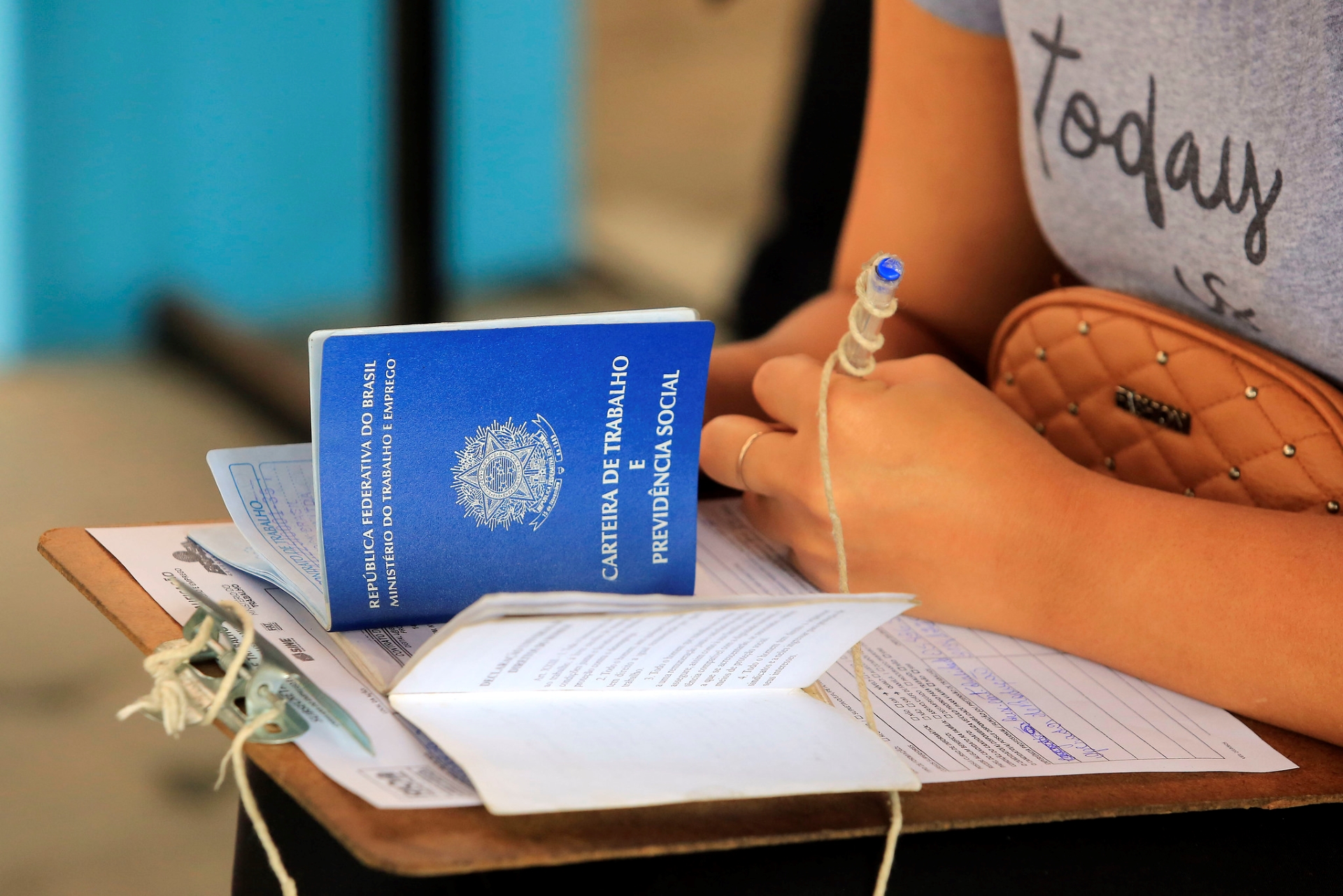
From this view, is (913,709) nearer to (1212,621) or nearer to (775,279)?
(1212,621)

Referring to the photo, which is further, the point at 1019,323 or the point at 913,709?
the point at 1019,323

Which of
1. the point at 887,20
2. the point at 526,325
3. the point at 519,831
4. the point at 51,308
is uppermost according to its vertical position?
the point at 887,20

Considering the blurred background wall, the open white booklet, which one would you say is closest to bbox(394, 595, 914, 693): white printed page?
the open white booklet

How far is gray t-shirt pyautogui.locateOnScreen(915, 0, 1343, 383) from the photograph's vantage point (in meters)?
0.58

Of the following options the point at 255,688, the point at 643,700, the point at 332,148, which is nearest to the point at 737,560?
the point at 643,700

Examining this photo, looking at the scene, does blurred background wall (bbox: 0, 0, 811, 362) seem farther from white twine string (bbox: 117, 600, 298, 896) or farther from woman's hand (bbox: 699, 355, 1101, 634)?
white twine string (bbox: 117, 600, 298, 896)

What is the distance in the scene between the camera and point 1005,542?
1.87 ft

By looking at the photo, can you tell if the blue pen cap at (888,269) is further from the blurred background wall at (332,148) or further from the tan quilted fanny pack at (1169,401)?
the blurred background wall at (332,148)

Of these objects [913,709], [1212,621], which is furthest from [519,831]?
[1212,621]

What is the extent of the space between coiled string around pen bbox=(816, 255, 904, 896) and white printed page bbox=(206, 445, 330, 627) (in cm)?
22

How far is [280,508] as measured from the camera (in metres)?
0.57

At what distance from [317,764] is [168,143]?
2374mm

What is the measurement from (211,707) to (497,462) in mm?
141

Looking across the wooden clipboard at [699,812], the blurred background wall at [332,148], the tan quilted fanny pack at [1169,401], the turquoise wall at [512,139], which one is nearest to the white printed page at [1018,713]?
the wooden clipboard at [699,812]
